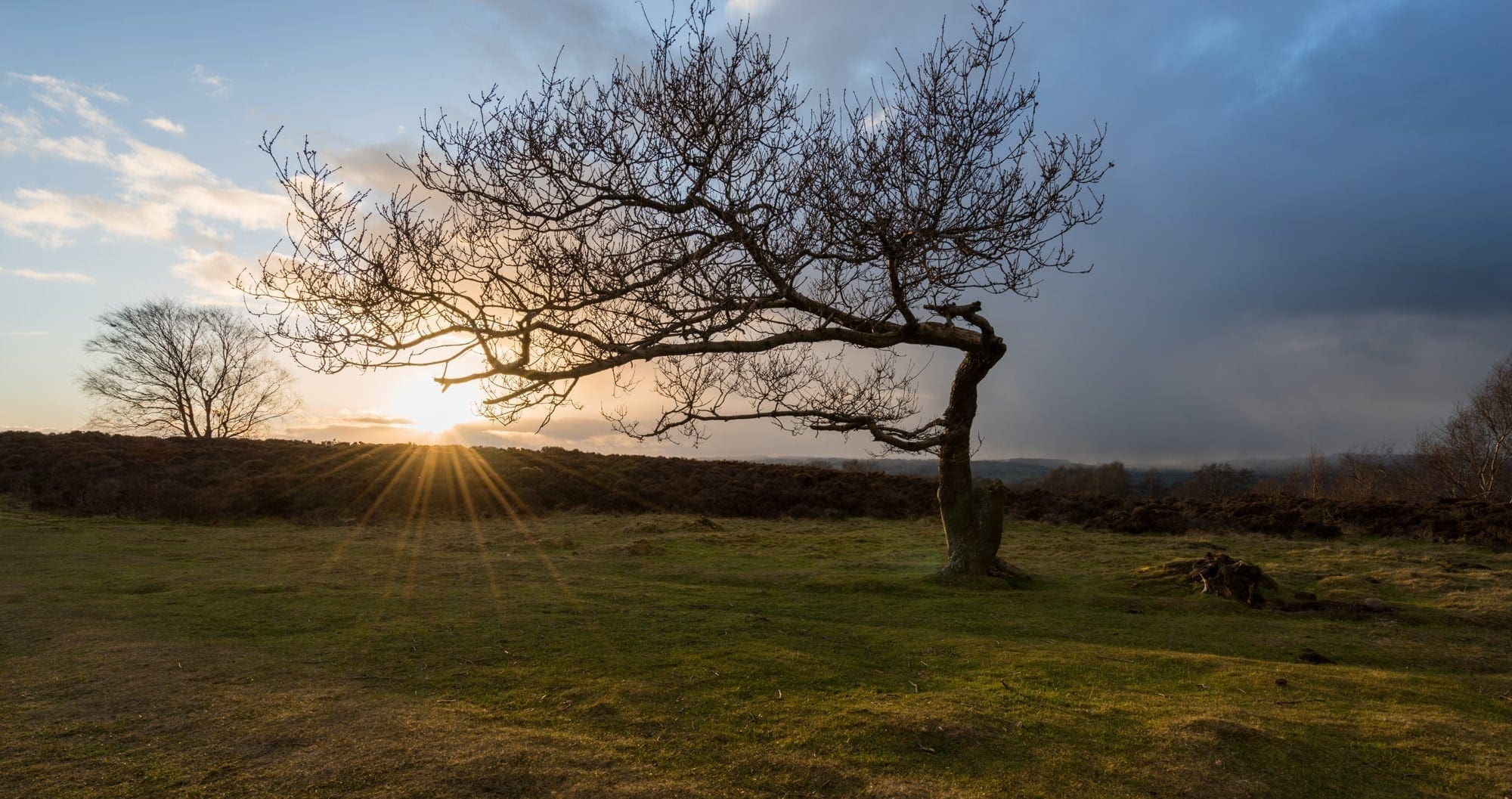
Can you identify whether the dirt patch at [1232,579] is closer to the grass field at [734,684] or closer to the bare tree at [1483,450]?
the grass field at [734,684]

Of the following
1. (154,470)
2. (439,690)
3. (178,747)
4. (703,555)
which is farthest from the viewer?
(154,470)

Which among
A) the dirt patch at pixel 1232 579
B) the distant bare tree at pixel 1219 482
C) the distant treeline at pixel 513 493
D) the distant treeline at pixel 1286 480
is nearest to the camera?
the dirt patch at pixel 1232 579

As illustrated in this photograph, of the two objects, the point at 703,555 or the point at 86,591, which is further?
the point at 703,555

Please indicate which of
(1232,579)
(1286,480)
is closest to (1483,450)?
A: (1286,480)

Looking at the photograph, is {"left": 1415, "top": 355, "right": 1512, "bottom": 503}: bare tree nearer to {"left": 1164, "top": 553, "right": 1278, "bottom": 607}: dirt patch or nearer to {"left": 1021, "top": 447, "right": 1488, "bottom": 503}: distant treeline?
{"left": 1021, "top": 447, "right": 1488, "bottom": 503}: distant treeline

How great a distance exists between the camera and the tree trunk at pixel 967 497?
11.6 metres

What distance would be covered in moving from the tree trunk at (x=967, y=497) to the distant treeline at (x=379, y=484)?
13.8 meters

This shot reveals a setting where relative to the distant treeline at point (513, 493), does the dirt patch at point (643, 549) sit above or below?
below

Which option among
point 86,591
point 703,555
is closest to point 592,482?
point 703,555

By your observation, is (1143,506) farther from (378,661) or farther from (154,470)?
(154,470)

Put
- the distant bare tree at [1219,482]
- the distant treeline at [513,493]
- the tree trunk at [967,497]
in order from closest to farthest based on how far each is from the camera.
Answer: the tree trunk at [967,497] < the distant treeline at [513,493] < the distant bare tree at [1219,482]

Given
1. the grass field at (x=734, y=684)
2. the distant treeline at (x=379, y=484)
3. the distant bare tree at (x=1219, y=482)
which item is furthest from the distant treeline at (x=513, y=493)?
the distant bare tree at (x=1219, y=482)

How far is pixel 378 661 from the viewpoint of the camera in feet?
22.6

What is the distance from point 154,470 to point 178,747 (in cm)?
2457
